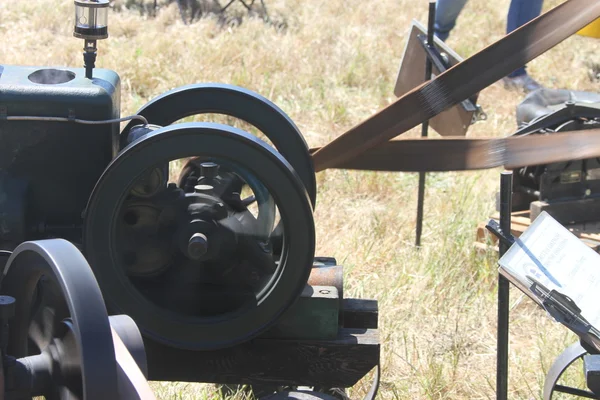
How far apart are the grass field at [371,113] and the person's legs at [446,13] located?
2.00 ft

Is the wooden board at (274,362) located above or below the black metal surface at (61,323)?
below

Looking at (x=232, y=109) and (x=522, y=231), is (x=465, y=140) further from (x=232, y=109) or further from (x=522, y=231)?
(x=522, y=231)

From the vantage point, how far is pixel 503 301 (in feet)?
8.30

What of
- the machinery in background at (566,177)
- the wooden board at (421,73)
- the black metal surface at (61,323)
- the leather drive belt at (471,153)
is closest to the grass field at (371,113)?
the machinery in background at (566,177)

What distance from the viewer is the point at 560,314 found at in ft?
7.47

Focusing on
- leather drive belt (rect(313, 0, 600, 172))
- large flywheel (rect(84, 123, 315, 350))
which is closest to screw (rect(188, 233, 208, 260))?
large flywheel (rect(84, 123, 315, 350))

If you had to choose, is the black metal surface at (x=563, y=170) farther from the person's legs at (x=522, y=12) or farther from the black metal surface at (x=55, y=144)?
the person's legs at (x=522, y=12)

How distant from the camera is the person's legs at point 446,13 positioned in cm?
657

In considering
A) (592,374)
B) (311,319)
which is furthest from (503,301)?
(311,319)

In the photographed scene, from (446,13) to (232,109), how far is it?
415cm

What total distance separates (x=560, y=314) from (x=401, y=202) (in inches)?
110

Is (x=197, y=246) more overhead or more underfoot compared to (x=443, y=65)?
more underfoot

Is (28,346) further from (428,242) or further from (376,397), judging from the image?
(428,242)

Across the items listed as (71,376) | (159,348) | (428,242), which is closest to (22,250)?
(71,376)
